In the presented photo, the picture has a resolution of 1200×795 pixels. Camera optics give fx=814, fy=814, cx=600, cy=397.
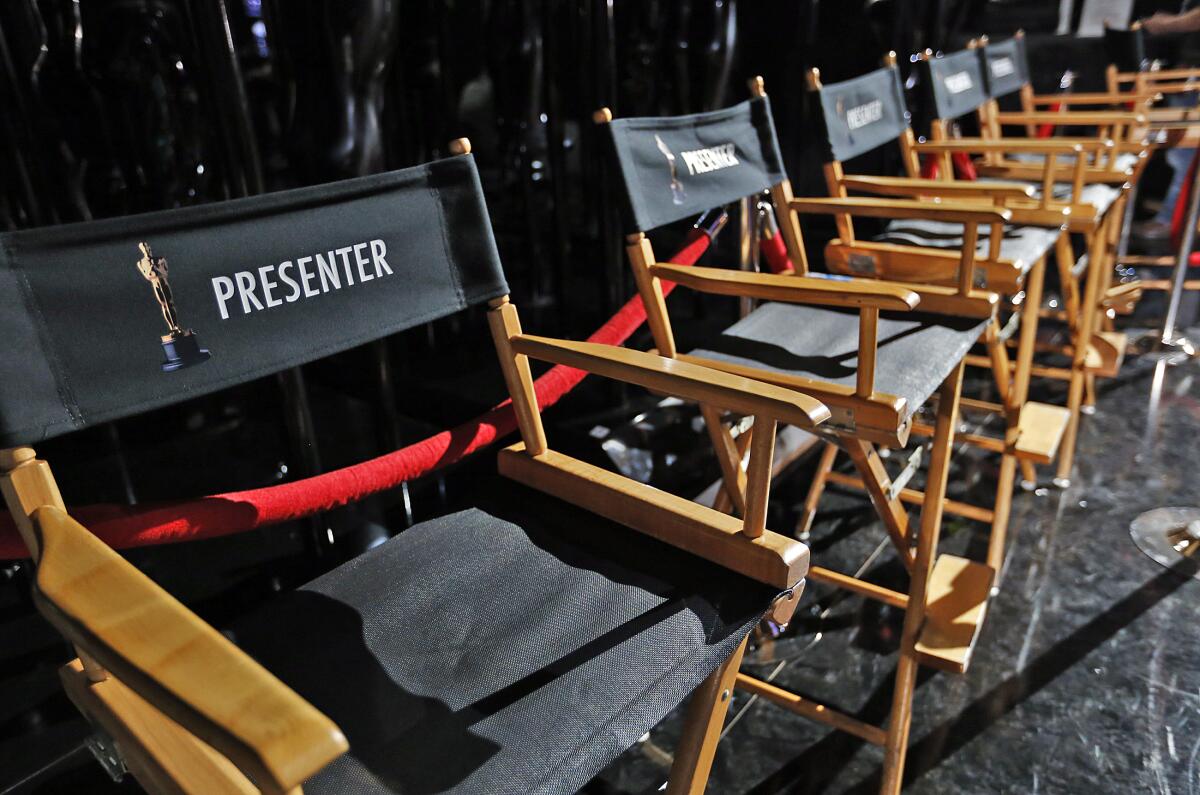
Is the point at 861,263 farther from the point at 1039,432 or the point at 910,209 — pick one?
the point at 1039,432

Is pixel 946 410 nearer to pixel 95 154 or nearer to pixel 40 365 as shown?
pixel 40 365

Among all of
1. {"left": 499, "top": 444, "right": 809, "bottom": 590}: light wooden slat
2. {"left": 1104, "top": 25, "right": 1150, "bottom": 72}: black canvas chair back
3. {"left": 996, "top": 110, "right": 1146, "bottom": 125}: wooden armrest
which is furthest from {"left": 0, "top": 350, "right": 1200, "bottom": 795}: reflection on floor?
{"left": 1104, "top": 25, "right": 1150, "bottom": 72}: black canvas chair back

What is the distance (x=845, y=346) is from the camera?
1.35 metres

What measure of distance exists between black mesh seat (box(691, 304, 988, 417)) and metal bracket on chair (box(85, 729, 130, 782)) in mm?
926

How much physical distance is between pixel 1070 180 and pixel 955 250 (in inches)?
30.5

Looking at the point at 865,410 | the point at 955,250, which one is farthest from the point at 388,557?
the point at 955,250

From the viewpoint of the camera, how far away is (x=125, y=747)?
74 cm

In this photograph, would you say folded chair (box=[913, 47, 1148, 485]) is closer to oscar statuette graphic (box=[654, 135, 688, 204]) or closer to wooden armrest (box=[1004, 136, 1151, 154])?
wooden armrest (box=[1004, 136, 1151, 154])

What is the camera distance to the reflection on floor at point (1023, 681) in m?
1.37

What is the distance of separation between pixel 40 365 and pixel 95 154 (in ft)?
5.19

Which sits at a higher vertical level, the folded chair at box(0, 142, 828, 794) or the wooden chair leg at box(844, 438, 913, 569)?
the folded chair at box(0, 142, 828, 794)

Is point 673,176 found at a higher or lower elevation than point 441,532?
higher

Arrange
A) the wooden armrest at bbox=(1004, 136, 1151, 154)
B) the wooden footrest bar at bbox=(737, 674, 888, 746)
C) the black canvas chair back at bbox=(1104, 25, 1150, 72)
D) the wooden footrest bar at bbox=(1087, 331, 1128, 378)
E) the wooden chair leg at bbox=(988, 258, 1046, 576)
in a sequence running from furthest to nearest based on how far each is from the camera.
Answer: the black canvas chair back at bbox=(1104, 25, 1150, 72) < the wooden footrest bar at bbox=(1087, 331, 1128, 378) < the wooden armrest at bbox=(1004, 136, 1151, 154) < the wooden chair leg at bbox=(988, 258, 1046, 576) < the wooden footrest bar at bbox=(737, 674, 888, 746)

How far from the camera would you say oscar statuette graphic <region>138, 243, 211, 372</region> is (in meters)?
0.82
